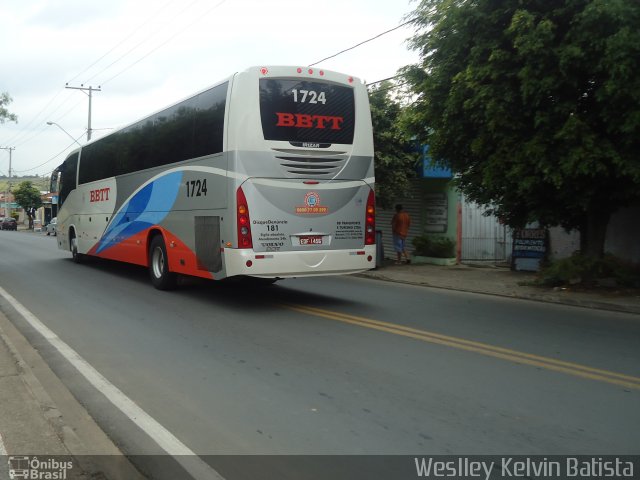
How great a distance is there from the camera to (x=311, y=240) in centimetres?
918

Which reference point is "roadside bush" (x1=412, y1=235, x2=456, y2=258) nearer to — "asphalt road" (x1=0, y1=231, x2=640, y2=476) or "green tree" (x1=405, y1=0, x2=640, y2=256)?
"green tree" (x1=405, y1=0, x2=640, y2=256)

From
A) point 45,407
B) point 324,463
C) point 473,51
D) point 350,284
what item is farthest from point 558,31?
point 45,407

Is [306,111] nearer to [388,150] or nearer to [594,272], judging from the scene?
[594,272]

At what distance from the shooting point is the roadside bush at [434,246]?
57.1ft

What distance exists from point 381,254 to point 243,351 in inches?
420

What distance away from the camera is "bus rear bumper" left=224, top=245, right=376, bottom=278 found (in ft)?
28.6

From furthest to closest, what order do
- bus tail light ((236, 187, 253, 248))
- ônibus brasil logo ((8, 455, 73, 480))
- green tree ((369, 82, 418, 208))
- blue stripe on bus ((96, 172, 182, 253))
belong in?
green tree ((369, 82, 418, 208)) < blue stripe on bus ((96, 172, 182, 253)) < bus tail light ((236, 187, 253, 248)) < ônibus brasil logo ((8, 455, 73, 480))

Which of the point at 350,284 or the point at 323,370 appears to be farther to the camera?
the point at 350,284

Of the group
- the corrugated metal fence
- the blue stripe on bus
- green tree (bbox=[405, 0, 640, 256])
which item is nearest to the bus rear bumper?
the blue stripe on bus

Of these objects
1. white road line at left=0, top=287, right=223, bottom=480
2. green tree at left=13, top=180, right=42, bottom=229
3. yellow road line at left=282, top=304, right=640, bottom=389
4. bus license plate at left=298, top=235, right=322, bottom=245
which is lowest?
white road line at left=0, top=287, right=223, bottom=480

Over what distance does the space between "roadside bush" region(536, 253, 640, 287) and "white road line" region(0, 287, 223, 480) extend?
363 inches

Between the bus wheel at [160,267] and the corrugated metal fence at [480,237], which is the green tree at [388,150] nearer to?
the corrugated metal fence at [480,237]

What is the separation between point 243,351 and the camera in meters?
6.67

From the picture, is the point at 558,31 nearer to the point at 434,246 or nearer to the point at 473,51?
the point at 473,51
